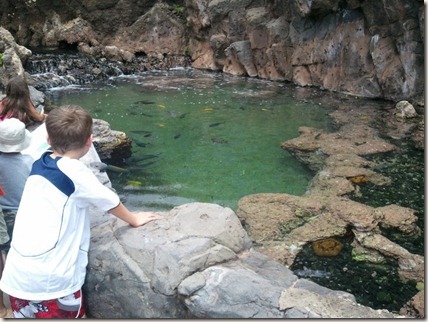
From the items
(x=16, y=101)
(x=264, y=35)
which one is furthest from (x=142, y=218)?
(x=264, y=35)

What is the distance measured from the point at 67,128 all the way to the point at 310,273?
268 centimetres

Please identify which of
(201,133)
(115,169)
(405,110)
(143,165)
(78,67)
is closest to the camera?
(115,169)

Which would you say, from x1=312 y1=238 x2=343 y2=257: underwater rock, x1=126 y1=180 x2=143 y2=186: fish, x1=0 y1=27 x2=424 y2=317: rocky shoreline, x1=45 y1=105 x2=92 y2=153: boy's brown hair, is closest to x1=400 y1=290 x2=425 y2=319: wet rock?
x1=0 y1=27 x2=424 y2=317: rocky shoreline

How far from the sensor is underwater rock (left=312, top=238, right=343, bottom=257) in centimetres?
444

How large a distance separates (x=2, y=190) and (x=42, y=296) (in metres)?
0.91

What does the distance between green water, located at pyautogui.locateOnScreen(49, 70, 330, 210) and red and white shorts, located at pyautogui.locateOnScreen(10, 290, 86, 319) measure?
3.01 meters

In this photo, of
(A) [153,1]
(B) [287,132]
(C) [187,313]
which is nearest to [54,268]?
(C) [187,313]

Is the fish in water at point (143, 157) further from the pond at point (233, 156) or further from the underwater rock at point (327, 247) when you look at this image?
the underwater rock at point (327, 247)

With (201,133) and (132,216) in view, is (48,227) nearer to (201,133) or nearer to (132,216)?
(132,216)

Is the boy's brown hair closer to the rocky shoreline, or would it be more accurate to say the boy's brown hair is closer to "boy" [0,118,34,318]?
"boy" [0,118,34,318]

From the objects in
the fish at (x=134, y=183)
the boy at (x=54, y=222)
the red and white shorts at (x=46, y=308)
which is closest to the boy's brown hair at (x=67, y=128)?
the boy at (x=54, y=222)

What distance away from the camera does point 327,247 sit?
14.8 feet

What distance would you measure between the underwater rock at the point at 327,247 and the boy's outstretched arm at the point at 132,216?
6.88 ft

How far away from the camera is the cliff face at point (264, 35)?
10547 mm
